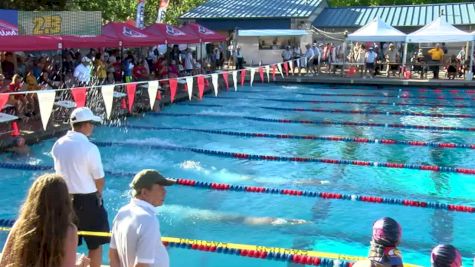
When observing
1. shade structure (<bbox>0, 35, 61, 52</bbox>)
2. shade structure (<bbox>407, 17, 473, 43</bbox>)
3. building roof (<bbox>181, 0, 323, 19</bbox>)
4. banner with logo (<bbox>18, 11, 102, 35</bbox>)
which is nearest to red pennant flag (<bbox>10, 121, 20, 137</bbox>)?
shade structure (<bbox>0, 35, 61, 52</bbox>)

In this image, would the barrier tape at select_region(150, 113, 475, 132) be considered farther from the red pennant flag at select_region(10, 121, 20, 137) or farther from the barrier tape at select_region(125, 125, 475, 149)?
the red pennant flag at select_region(10, 121, 20, 137)

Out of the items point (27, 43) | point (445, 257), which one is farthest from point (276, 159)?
point (445, 257)

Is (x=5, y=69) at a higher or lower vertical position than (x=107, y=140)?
higher

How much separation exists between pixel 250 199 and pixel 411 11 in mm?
23785

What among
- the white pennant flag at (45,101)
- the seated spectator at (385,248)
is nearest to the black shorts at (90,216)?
the seated spectator at (385,248)

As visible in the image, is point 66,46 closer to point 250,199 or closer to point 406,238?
point 250,199

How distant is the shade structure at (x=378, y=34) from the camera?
22016mm

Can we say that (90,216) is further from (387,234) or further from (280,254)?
(387,234)

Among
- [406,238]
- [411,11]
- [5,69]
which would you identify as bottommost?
[406,238]

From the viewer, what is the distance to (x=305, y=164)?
10109 mm

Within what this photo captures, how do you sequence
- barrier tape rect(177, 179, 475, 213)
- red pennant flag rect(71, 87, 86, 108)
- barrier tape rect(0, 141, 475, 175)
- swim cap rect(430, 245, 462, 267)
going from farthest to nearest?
red pennant flag rect(71, 87, 86, 108) → barrier tape rect(0, 141, 475, 175) → barrier tape rect(177, 179, 475, 213) → swim cap rect(430, 245, 462, 267)

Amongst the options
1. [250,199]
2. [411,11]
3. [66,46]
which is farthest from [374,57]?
[250,199]

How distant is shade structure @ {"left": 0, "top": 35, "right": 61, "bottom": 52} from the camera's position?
11.3 m

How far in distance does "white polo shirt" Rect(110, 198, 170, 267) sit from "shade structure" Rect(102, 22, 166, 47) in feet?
44.7
